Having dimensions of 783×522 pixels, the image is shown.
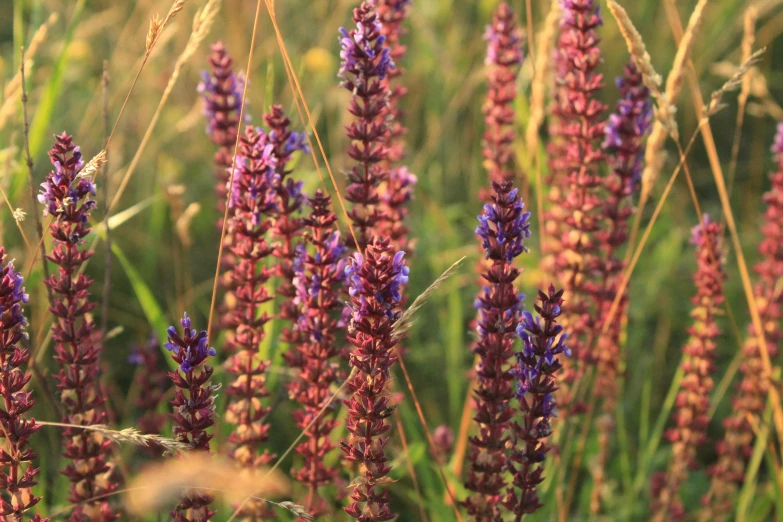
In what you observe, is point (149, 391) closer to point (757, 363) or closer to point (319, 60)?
point (757, 363)

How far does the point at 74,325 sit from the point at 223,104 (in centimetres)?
103

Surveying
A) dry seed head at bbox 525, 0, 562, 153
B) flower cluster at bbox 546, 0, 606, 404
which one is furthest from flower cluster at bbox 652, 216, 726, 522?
dry seed head at bbox 525, 0, 562, 153

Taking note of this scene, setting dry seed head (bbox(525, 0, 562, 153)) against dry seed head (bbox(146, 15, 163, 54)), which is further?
dry seed head (bbox(525, 0, 562, 153))

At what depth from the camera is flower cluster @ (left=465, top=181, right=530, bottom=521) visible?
209 cm

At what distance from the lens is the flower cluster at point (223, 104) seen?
2.94 metres

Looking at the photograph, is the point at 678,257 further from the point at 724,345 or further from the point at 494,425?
the point at 494,425

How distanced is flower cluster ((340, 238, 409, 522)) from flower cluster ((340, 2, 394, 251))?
472 mm

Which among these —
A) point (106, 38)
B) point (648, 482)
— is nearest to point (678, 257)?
point (648, 482)

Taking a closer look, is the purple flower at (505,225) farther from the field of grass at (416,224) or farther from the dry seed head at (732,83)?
the dry seed head at (732,83)

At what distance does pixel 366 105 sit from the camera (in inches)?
97.7

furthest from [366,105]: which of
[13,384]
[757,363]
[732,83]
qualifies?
[757,363]

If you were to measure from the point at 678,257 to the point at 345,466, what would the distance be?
3.08 metres

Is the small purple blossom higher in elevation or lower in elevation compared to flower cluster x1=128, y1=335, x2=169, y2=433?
higher

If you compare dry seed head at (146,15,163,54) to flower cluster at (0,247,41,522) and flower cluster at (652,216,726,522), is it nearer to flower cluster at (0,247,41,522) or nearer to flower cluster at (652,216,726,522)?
flower cluster at (0,247,41,522)
